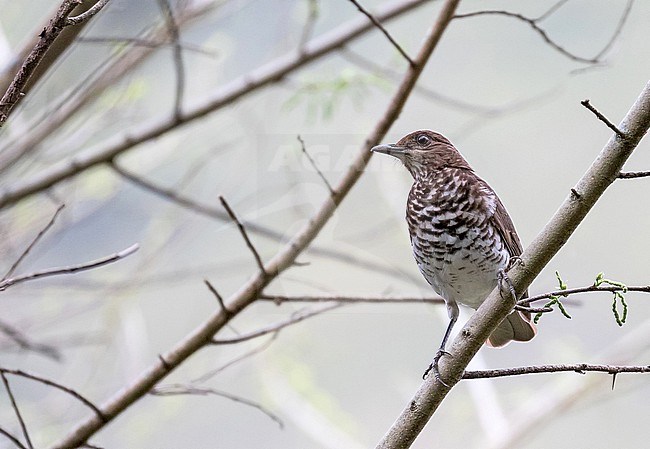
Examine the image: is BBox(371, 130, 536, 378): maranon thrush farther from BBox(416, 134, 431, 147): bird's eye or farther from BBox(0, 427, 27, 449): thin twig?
BBox(0, 427, 27, 449): thin twig

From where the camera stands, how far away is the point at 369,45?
130 inches

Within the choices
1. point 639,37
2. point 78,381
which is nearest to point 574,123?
point 639,37

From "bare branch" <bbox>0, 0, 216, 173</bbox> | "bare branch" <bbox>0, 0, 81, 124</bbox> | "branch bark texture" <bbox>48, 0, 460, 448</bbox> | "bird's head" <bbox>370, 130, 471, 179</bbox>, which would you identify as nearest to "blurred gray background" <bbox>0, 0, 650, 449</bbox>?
"bare branch" <bbox>0, 0, 216, 173</bbox>

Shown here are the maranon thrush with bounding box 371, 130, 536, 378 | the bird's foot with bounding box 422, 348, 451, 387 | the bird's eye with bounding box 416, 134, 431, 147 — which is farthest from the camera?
the bird's eye with bounding box 416, 134, 431, 147

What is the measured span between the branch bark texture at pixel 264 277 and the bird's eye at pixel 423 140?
5.4 inches

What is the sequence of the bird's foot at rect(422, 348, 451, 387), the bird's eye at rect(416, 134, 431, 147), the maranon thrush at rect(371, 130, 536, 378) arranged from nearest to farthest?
the bird's foot at rect(422, 348, 451, 387)
the maranon thrush at rect(371, 130, 536, 378)
the bird's eye at rect(416, 134, 431, 147)

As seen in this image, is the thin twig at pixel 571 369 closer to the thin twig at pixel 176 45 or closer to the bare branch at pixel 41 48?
the bare branch at pixel 41 48

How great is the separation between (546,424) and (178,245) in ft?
4.39

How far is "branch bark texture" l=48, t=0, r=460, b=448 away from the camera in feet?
4.47

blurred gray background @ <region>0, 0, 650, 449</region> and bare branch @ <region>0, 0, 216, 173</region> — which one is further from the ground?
bare branch @ <region>0, 0, 216, 173</region>

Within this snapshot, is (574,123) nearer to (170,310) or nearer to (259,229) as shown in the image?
(259,229)

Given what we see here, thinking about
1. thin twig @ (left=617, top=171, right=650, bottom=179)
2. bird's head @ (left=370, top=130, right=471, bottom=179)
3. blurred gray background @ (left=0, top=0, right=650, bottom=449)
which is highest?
thin twig @ (left=617, top=171, right=650, bottom=179)

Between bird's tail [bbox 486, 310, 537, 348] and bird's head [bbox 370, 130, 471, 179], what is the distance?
0.28m

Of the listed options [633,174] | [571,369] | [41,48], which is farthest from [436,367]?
[41,48]
